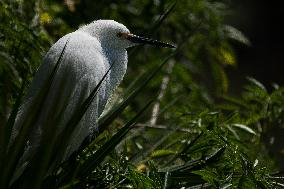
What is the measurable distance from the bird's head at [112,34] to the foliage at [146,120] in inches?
1.3

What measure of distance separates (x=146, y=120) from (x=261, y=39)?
252cm

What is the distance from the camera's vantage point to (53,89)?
154 centimetres

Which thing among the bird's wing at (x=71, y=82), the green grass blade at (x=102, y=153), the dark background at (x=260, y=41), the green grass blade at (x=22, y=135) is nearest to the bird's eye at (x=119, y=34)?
the bird's wing at (x=71, y=82)

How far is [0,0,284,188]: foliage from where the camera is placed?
1.28 meters

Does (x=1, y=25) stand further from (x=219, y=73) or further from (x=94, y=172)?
(x=219, y=73)

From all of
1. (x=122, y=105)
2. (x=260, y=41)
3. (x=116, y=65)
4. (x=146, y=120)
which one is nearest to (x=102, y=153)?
(x=122, y=105)

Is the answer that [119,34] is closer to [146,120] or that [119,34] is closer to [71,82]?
[71,82]

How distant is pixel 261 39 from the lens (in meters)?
4.93

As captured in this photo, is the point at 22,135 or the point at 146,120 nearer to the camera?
the point at 22,135

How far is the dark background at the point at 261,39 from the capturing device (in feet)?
15.4

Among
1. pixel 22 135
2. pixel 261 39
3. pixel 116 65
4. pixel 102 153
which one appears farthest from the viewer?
pixel 261 39

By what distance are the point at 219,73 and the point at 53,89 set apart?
1321 mm

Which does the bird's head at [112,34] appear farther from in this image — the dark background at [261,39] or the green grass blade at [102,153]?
the dark background at [261,39]

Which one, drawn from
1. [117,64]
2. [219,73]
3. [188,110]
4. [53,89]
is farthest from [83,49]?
[219,73]
